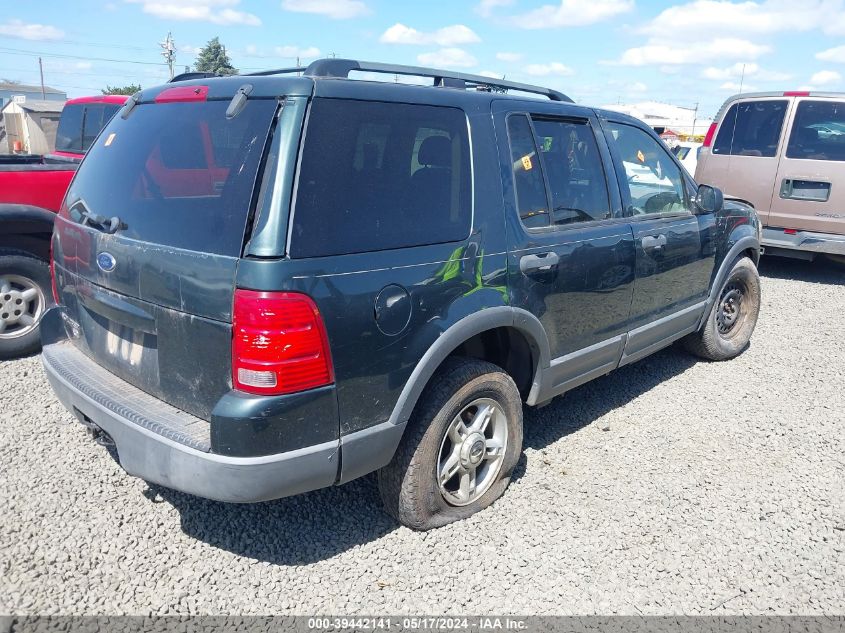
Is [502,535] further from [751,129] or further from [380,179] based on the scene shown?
[751,129]

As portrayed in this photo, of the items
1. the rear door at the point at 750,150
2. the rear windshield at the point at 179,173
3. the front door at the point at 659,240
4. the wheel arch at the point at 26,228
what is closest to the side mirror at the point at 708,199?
the front door at the point at 659,240

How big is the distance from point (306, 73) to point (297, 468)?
160cm

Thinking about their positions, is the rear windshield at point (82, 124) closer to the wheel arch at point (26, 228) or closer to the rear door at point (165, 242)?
the wheel arch at point (26, 228)

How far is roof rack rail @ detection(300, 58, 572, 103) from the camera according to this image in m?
2.70

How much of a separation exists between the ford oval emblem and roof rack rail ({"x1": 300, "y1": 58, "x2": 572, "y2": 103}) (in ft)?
3.66

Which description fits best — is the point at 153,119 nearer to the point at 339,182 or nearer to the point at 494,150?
the point at 339,182

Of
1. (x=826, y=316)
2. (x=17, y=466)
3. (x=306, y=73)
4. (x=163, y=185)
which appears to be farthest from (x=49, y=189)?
(x=826, y=316)

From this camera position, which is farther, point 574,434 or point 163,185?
point 574,434

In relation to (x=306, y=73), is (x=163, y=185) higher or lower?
lower

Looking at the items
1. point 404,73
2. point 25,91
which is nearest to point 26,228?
point 404,73

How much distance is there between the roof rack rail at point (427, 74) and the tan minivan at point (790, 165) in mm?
5254

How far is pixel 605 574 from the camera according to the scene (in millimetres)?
2850

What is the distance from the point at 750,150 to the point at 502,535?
7.24m

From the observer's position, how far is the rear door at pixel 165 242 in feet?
7.77
